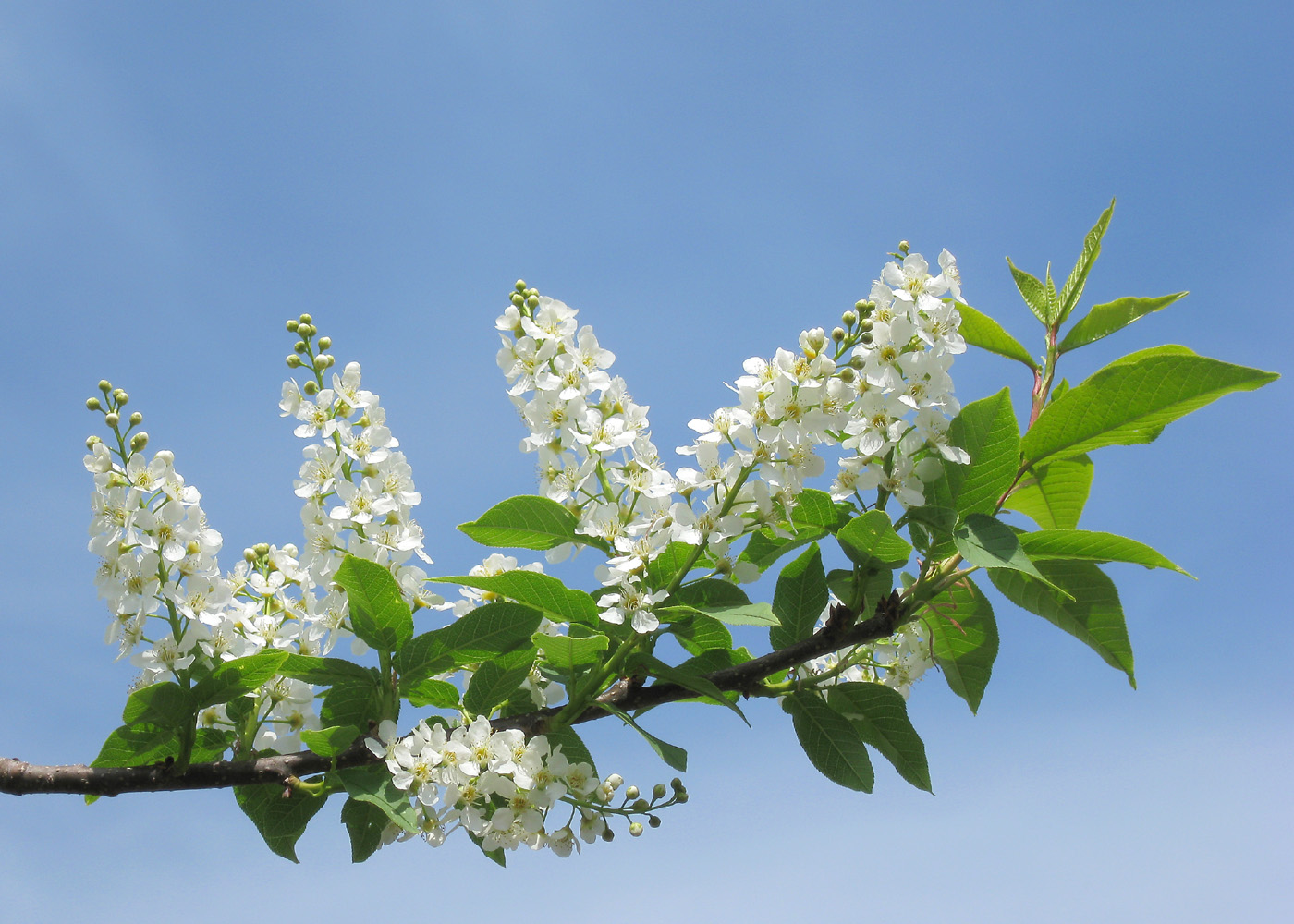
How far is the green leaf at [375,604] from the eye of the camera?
226 cm

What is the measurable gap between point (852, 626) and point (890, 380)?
665mm

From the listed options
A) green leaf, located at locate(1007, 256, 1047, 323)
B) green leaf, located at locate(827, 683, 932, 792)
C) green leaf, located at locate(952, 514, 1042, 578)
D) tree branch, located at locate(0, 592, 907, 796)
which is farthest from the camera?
green leaf, located at locate(1007, 256, 1047, 323)

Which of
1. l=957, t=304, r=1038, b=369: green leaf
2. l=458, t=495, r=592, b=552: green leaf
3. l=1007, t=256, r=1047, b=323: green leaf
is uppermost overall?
l=1007, t=256, r=1047, b=323: green leaf

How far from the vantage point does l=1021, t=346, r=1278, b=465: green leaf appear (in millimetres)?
2246

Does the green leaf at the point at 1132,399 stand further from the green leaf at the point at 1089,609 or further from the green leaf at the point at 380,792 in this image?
the green leaf at the point at 380,792

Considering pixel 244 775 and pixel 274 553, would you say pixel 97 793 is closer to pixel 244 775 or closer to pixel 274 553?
pixel 244 775

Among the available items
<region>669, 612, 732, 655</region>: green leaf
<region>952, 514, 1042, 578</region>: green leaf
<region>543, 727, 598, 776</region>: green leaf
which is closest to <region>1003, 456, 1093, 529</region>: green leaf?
<region>952, 514, 1042, 578</region>: green leaf

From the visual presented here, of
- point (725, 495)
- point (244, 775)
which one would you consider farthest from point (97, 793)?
point (725, 495)

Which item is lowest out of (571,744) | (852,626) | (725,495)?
(571,744)

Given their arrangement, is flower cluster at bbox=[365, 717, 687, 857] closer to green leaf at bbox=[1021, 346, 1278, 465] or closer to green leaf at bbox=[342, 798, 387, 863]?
green leaf at bbox=[342, 798, 387, 863]

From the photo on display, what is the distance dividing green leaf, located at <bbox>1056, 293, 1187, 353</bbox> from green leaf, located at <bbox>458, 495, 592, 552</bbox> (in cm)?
158

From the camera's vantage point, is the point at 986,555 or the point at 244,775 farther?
the point at 244,775

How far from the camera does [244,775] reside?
2.39 meters

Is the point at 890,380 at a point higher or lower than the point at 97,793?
higher
